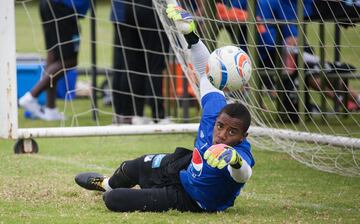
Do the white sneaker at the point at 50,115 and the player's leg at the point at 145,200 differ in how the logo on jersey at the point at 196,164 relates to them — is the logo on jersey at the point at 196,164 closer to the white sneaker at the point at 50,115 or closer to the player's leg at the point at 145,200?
the player's leg at the point at 145,200

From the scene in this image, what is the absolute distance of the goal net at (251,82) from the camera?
7477 mm

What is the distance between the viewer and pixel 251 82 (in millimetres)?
8109

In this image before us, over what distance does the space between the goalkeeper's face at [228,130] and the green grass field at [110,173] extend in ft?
1.43

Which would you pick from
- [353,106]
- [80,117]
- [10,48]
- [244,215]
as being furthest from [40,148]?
[353,106]

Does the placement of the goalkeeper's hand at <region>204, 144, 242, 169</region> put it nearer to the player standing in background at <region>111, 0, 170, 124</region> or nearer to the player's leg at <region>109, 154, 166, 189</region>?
the player's leg at <region>109, 154, 166, 189</region>

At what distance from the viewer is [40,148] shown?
8.24 m

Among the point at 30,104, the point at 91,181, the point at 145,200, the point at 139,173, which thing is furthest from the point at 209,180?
the point at 30,104

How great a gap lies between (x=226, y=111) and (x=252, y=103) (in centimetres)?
280

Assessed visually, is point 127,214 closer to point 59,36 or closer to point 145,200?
point 145,200

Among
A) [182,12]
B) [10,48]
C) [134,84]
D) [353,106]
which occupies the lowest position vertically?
[353,106]

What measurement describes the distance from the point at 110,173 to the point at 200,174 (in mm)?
1820

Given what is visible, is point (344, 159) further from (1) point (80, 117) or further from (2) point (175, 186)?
(1) point (80, 117)

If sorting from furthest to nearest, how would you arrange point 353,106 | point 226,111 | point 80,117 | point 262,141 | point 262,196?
point 353,106
point 80,117
point 262,141
point 262,196
point 226,111

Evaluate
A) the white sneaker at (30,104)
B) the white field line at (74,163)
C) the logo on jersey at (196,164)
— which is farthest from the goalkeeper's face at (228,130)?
the white sneaker at (30,104)
